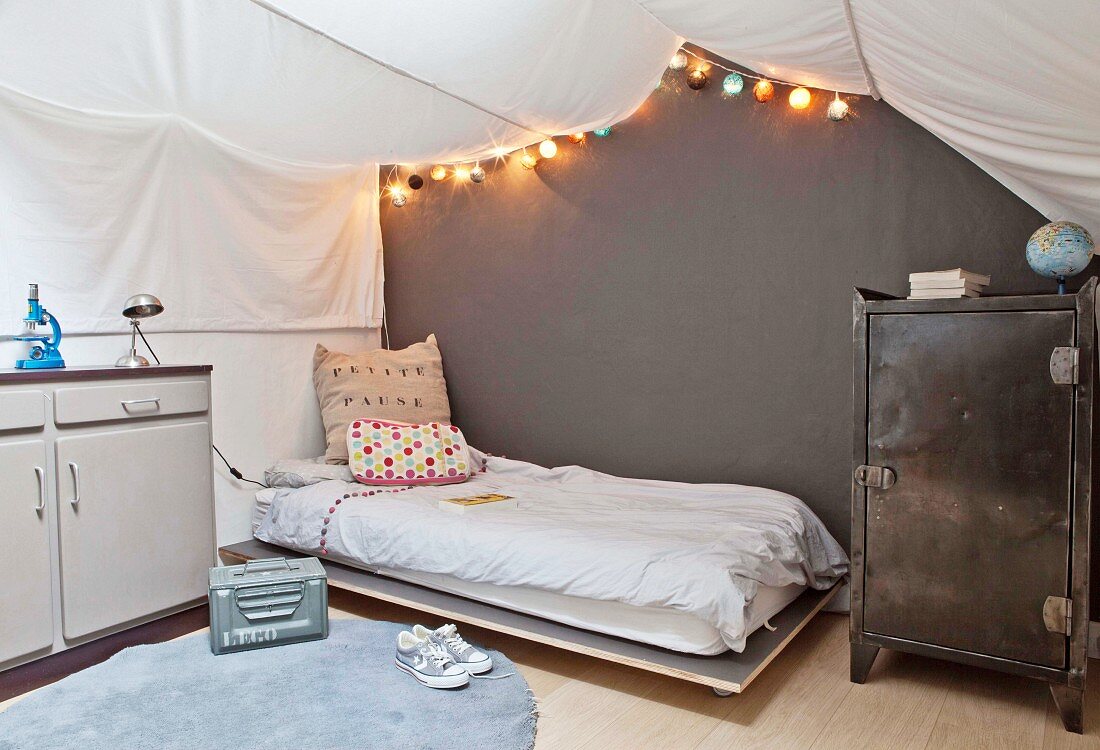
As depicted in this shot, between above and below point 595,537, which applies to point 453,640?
below

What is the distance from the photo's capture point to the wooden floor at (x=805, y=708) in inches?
79.2

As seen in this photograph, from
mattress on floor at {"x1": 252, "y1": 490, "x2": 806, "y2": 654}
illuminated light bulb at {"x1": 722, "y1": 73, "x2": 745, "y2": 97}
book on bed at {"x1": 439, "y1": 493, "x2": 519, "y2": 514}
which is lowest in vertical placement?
mattress on floor at {"x1": 252, "y1": 490, "x2": 806, "y2": 654}

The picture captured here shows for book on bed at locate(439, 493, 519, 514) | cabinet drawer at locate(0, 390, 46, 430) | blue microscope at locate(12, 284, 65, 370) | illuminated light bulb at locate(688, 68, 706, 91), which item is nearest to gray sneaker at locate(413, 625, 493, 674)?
book on bed at locate(439, 493, 519, 514)

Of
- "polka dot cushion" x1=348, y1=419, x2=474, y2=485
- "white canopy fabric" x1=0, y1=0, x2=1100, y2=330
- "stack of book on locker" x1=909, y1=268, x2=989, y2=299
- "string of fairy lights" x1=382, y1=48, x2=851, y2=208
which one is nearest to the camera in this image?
"white canopy fabric" x1=0, y1=0, x2=1100, y2=330

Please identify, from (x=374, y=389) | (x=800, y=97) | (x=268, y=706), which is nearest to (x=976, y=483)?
(x=800, y=97)

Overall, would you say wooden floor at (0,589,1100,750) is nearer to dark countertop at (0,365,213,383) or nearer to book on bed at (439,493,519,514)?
book on bed at (439,493,519,514)

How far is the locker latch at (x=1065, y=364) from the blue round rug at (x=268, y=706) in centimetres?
162

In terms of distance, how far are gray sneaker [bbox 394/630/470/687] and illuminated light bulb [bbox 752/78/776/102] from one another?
223 cm

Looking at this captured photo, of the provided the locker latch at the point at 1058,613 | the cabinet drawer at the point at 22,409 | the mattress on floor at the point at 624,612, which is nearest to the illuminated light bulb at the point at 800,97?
the mattress on floor at the point at 624,612

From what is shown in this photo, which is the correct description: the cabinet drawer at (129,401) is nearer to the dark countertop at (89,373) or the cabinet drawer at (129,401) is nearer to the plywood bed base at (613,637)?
the dark countertop at (89,373)

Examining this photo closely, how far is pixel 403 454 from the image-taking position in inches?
129

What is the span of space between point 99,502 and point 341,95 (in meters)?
1.53

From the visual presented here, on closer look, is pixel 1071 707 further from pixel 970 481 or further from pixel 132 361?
pixel 132 361

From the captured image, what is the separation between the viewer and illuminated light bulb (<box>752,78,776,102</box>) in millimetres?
2943
